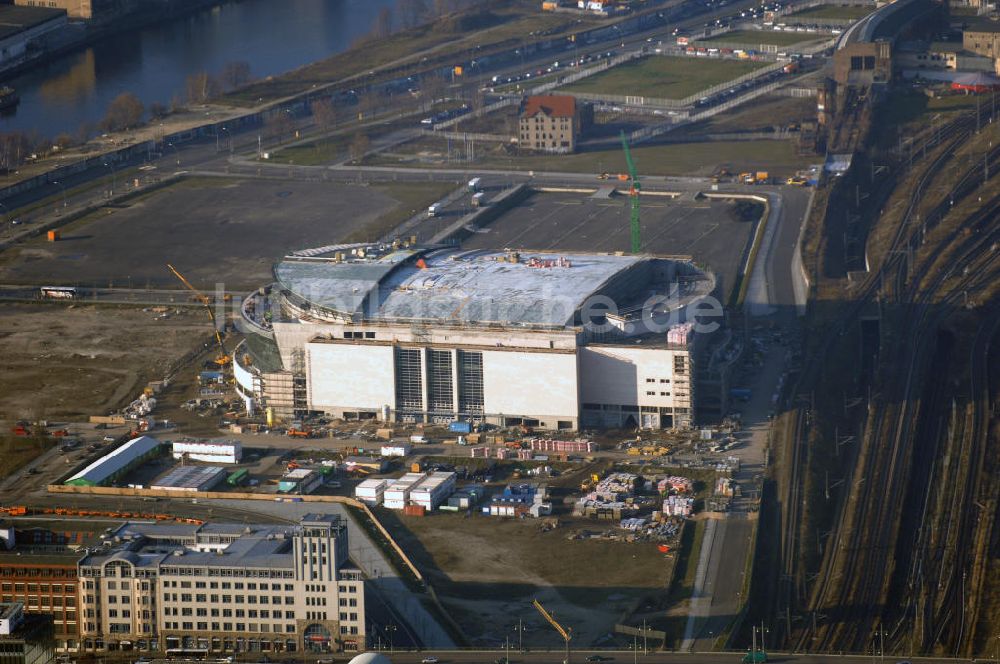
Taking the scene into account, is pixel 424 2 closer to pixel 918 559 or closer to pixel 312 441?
pixel 312 441

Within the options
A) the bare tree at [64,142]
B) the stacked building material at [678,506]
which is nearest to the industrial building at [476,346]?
the stacked building material at [678,506]

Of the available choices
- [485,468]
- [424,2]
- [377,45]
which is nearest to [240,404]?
[485,468]

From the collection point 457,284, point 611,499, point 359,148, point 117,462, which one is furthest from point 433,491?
point 359,148

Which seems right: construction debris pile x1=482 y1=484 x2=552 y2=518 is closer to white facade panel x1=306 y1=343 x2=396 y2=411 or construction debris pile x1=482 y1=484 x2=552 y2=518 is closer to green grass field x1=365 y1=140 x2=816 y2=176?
white facade panel x1=306 y1=343 x2=396 y2=411

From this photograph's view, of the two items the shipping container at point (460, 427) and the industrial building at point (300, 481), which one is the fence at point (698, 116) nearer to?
the shipping container at point (460, 427)

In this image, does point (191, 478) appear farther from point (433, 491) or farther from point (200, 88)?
point (200, 88)

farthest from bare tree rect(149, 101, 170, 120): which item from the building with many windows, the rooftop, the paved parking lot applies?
the rooftop
